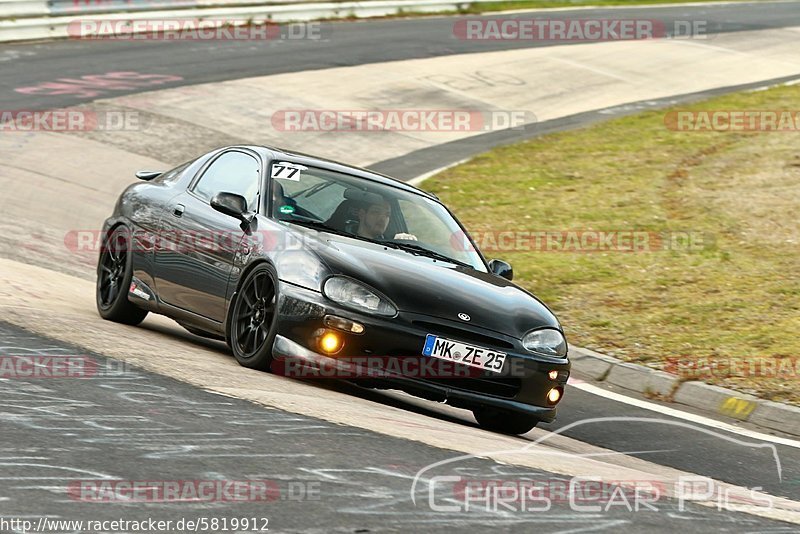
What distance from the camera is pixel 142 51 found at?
26312mm

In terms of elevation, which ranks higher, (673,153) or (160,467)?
(160,467)

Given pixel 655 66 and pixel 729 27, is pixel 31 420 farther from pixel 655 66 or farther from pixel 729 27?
pixel 729 27

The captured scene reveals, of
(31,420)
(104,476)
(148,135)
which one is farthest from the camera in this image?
(148,135)

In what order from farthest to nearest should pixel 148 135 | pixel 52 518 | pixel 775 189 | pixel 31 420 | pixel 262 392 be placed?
pixel 148 135
pixel 775 189
pixel 262 392
pixel 31 420
pixel 52 518

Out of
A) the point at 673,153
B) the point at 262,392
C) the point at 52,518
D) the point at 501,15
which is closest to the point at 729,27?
the point at 501,15

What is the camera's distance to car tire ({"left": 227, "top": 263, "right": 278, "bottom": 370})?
8.07 meters

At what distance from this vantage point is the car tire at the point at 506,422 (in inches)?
324

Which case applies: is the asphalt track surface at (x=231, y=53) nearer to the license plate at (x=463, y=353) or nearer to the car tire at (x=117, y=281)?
the car tire at (x=117, y=281)

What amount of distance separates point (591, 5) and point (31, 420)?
3414 cm

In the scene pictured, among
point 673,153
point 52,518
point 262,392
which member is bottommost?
point 673,153
